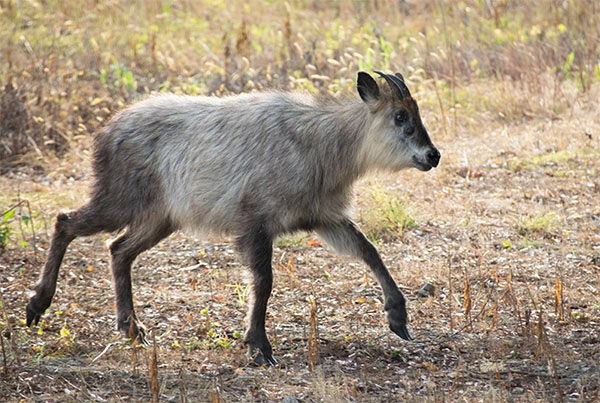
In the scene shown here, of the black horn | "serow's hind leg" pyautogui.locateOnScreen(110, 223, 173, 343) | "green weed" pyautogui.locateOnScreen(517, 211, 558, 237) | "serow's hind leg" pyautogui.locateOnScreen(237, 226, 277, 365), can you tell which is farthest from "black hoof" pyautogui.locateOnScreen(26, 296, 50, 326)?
"green weed" pyautogui.locateOnScreen(517, 211, 558, 237)

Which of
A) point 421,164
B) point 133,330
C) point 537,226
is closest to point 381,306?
point 421,164

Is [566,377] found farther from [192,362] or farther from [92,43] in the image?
[92,43]

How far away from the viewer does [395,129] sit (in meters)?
5.74

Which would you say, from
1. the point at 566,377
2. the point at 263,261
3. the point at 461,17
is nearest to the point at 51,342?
the point at 263,261

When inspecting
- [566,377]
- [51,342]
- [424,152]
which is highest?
[424,152]

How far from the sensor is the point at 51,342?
17.9 feet

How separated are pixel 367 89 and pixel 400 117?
10.3 inches

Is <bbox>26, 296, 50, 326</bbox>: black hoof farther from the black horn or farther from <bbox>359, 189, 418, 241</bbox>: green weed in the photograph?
<bbox>359, 189, 418, 241</bbox>: green weed

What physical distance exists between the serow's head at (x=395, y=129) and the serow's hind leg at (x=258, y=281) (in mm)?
903

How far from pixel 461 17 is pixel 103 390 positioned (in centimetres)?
913

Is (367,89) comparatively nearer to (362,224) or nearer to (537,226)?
(362,224)

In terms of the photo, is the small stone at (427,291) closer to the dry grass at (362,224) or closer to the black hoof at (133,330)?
the dry grass at (362,224)

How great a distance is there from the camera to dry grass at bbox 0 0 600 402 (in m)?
4.92

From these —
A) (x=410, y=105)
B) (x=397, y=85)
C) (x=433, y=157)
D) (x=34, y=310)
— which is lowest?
(x=34, y=310)
